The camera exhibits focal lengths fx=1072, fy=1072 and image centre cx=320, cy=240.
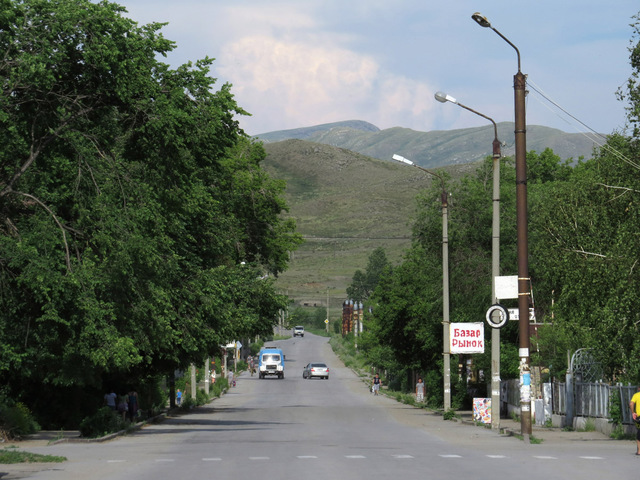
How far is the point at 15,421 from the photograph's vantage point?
30.4 metres

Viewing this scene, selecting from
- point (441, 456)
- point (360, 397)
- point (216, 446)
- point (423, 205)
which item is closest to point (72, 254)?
point (216, 446)

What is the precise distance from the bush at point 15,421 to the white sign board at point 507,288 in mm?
13671

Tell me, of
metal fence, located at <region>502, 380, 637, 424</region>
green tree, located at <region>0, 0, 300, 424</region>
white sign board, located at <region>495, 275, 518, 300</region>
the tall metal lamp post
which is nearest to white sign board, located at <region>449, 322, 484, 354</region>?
metal fence, located at <region>502, 380, 637, 424</region>

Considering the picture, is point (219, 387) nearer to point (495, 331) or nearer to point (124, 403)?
point (124, 403)

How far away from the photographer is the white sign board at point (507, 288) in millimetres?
27312

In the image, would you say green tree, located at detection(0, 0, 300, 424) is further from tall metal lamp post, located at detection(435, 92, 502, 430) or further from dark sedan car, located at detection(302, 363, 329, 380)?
dark sedan car, located at detection(302, 363, 329, 380)

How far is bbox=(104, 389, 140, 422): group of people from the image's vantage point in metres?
36.8

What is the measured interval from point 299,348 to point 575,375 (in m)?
130

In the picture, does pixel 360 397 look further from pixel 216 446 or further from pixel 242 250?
pixel 216 446

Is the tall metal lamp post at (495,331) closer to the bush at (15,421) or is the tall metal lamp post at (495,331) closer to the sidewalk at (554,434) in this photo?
the sidewalk at (554,434)

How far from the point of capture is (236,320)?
4419 centimetres

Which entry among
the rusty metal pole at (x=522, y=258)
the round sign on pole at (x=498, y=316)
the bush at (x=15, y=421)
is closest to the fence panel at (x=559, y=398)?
the round sign on pole at (x=498, y=316)

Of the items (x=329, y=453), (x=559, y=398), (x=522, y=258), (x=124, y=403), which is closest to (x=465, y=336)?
(x=559, y=398)

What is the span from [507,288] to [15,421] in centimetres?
1432
